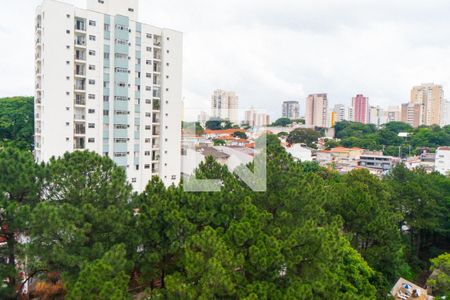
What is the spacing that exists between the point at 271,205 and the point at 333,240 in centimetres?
146

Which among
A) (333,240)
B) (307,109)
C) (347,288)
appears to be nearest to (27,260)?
(333,240)

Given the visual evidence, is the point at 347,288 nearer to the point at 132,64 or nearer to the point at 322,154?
the point at 132,64

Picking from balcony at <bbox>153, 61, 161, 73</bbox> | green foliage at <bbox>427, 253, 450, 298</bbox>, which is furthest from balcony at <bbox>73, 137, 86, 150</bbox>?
green foliage at <bbox>427, 253, 450, 298</bbox>

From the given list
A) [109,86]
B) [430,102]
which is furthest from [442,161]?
[430,102]

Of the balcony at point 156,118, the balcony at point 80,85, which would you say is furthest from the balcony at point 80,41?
the balcony at point 156,118

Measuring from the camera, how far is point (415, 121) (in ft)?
192

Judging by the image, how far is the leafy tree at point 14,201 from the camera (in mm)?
5684

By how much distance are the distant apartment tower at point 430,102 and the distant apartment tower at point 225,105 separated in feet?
161

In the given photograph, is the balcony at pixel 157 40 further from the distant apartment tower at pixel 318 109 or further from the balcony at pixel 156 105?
the distant apartment tower at pixel 318 109

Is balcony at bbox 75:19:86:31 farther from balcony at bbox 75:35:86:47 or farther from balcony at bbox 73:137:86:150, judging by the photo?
balcony at bbox 73:137:86:150

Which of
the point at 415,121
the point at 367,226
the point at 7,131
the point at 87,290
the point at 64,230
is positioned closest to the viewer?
the point at 87,290

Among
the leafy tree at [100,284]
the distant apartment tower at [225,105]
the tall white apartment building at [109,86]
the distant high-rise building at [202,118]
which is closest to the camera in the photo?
the leafy tree at [100,284]

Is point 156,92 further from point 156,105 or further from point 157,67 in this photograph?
point 157,67

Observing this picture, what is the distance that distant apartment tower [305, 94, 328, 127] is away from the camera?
57.9 meters
